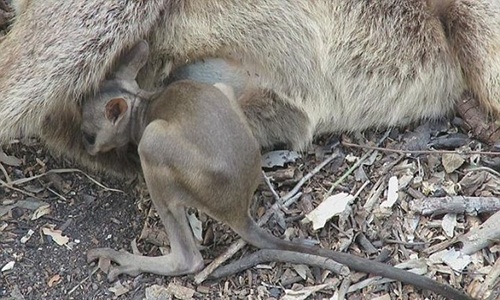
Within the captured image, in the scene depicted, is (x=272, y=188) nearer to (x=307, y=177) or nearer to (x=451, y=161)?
(x=307, y=177)

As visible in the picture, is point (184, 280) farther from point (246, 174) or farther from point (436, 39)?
point (436, 39)

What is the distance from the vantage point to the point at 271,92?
3.99m

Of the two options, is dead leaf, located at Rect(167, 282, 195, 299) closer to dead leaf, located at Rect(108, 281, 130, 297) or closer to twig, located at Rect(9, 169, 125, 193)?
dead leaf, located at Rect(108, 281, 130, 297)

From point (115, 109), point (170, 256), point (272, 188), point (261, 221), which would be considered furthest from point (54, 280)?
point (272, 188)

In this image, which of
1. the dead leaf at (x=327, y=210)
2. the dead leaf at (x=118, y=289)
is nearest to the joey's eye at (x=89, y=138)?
the dead leaf at (x=118, y=289)

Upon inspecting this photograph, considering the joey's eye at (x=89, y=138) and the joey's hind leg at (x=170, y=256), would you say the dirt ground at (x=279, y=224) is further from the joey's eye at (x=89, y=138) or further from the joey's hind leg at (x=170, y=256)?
the joey's eye at (x=89, y=138)

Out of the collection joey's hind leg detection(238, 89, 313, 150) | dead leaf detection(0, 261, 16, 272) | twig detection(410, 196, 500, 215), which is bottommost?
dead leaf detection(0, 261, 16, 272)

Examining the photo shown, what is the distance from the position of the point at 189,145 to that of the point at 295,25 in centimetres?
91

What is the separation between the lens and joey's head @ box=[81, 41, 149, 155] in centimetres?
368

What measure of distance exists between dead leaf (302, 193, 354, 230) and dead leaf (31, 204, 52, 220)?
1.14 meters

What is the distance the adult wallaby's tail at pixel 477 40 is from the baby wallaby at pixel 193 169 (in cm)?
116

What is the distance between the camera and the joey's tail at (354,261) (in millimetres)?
3346

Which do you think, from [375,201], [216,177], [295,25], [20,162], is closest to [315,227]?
[375,201]

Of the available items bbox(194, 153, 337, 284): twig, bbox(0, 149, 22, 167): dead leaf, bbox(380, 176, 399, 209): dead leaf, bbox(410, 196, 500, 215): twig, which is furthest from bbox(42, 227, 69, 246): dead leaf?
bbox(410, 196, 500, 215): twig
